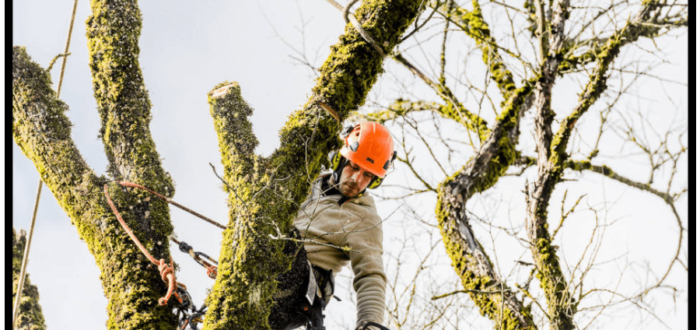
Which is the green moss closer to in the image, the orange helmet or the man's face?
the orange helmet

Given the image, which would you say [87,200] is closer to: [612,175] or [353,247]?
[353,247]

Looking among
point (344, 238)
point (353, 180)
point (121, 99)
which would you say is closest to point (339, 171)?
point (353, 180)

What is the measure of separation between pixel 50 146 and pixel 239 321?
1.16 m

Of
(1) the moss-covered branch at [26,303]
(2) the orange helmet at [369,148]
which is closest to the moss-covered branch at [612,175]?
(2) the orange helmet at [369,148]

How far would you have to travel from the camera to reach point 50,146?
2506mm

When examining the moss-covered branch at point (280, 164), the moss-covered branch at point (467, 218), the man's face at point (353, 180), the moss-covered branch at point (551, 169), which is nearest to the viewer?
the moss-covered branch at point (280, 164)

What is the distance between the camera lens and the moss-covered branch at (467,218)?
431 centimetres

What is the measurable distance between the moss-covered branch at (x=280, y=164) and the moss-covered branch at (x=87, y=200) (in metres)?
0.34

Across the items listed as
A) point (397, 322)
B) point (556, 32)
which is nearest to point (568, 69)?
point (556, 32)

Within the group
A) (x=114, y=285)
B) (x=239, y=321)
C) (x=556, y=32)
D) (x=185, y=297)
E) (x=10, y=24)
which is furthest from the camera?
(x=556, y=32)

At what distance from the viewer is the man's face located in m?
4.00

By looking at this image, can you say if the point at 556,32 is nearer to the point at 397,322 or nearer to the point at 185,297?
the point at 397,322

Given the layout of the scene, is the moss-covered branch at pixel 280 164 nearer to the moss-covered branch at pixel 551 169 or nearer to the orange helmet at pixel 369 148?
the orange helmet at pixel 369 148

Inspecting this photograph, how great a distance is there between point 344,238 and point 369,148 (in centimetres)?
81
